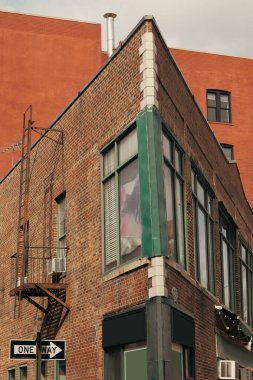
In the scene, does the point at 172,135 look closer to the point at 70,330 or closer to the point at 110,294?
the point at 110,294

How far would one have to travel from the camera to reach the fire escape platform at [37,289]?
18.9 m

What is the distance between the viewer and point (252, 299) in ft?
95.4

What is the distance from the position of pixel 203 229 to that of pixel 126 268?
5136 mm

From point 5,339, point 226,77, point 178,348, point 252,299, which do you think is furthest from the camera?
point 226,77

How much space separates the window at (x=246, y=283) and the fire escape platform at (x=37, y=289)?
9.23m

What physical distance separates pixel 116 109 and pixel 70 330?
18.9 feet

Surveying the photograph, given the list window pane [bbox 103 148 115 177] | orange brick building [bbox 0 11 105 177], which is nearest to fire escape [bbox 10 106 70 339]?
window pane [bbox 103 148 115 177]

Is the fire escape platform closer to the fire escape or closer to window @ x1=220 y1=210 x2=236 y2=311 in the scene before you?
the fire escape

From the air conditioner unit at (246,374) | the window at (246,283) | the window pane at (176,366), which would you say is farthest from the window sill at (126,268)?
the window at (246,283)

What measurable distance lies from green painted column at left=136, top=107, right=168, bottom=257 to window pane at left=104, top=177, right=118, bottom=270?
64.2 inches

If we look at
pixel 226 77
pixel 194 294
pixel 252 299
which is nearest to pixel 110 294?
pixel 194 294

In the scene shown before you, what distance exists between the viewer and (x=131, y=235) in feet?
54.5

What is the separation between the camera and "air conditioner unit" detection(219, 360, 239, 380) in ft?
64.6

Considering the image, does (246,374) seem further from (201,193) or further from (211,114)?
(211,114)
